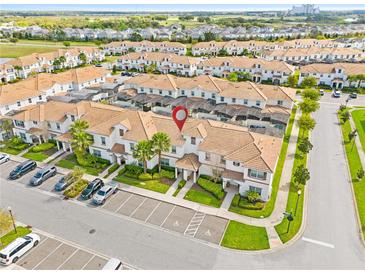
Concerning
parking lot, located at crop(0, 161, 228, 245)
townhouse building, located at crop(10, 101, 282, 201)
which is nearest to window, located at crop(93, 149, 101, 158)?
townhouse building, located at crop(10, 101, 282, 201)

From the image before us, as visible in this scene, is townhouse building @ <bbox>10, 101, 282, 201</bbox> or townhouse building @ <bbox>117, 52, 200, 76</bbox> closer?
townhouse building @ <bbox>10, 101, 282, 201</bbox>

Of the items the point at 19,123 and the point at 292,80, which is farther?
the point at 292,80

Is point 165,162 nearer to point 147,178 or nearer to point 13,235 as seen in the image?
point 147,178

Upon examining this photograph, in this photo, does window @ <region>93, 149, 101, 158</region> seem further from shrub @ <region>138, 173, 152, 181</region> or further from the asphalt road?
the asphalt road

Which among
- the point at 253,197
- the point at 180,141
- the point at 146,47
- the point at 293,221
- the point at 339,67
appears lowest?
the point at 293,221

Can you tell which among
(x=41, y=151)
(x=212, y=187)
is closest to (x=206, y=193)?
(x=212, y=187)

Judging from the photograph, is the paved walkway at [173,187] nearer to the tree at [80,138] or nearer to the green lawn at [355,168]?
the tree at [80,138]
